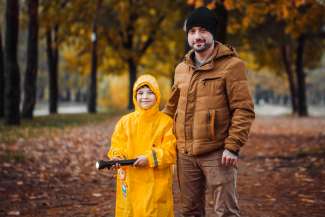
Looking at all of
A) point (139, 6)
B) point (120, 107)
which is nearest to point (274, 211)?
point (139, 6)

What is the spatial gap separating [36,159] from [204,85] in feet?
21.5

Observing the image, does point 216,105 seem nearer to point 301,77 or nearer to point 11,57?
point 11,57

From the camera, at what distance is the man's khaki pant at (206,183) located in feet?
12.7

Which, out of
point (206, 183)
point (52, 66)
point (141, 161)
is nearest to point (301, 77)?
point (52, 66)

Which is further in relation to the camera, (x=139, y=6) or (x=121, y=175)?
(x=139, y=6)

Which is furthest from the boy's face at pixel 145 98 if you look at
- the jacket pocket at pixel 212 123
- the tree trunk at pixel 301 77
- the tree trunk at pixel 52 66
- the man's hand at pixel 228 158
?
the tree trunk at pixel 301 77

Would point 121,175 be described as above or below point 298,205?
above

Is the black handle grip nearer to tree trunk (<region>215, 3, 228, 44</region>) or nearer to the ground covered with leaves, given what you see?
the ground covered with leaves

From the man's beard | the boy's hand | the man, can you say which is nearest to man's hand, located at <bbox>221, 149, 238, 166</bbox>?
the man

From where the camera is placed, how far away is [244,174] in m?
8.76

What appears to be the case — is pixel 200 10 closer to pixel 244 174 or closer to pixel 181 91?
pixel 181 91

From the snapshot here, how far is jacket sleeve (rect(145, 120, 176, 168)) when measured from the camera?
3926 millimetres

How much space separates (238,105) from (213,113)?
0.72 ft

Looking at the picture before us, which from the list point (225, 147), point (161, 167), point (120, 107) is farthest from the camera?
point (120, 107)
